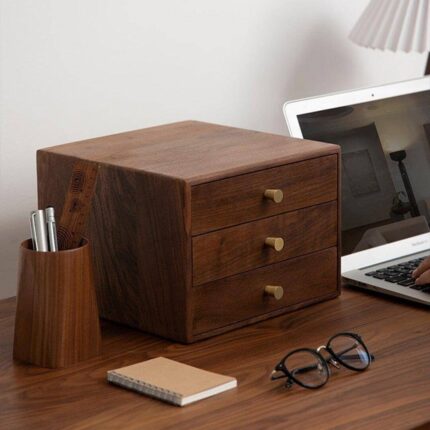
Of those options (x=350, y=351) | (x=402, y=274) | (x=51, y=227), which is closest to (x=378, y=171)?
(x=402, y=274)

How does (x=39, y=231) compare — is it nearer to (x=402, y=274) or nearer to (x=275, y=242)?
(x=275, y=242)

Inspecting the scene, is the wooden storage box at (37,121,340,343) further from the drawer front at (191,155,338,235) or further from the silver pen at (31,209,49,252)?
the silver pen at (31,209,49,252)

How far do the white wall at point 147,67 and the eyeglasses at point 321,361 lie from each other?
20.7 inches

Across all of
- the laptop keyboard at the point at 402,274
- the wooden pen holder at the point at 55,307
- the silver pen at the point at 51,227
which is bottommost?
Result: the laptop keyboard at the point at 402,274

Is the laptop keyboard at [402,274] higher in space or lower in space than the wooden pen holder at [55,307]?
lower

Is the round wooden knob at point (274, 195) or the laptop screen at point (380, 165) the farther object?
the laptop screen at point (380, 165)

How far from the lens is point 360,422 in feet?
3.11

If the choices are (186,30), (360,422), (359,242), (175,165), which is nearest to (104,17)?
(186,30)

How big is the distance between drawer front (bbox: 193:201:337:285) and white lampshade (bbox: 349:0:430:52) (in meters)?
0.54

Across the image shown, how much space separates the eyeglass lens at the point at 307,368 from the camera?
41.3 inches

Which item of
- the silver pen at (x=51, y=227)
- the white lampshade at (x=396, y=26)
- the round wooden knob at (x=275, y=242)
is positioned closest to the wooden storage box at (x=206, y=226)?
the round wooden knob at (x=275, y=242)

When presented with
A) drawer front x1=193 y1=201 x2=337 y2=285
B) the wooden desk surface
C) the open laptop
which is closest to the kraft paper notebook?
Result: the wooden desk surface

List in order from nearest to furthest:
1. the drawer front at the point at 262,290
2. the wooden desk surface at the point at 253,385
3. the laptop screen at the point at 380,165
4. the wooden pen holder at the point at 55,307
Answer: the wooden desk surface at the point at 253,385
the wooden pen holder at the point at 55,307
the drawer front at the point at 262,290
the laptop screen at the point at 380,165

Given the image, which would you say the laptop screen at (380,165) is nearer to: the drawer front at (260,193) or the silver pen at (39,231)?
the drawer front at (260,193)
